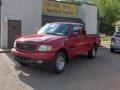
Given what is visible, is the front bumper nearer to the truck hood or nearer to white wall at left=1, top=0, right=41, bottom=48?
the truck hood

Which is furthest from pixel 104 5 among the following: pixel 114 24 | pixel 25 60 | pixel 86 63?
pixel 25 60

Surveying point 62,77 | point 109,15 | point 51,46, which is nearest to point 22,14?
point 51,46

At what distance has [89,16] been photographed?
25266 mm

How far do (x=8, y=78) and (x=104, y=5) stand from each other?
1880 inches

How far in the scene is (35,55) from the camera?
1003 centimetres

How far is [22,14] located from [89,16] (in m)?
8.03

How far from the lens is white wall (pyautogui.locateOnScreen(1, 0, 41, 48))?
18.2 metres

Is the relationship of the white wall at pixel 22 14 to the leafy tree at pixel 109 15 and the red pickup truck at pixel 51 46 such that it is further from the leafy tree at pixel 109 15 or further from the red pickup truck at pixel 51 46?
the leafy tree at pixel 109 15

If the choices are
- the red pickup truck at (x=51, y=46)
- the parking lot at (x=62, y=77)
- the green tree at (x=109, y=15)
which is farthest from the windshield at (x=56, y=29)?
the green tree at (x=109, y=15)

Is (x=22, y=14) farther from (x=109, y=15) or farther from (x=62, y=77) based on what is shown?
(x=109, y=15)

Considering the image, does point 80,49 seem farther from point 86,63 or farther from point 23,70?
point 23,70

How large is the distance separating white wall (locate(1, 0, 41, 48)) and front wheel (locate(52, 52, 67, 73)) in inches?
318

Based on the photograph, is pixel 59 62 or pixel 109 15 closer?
pixel 59 62

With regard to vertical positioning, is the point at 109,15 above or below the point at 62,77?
above
